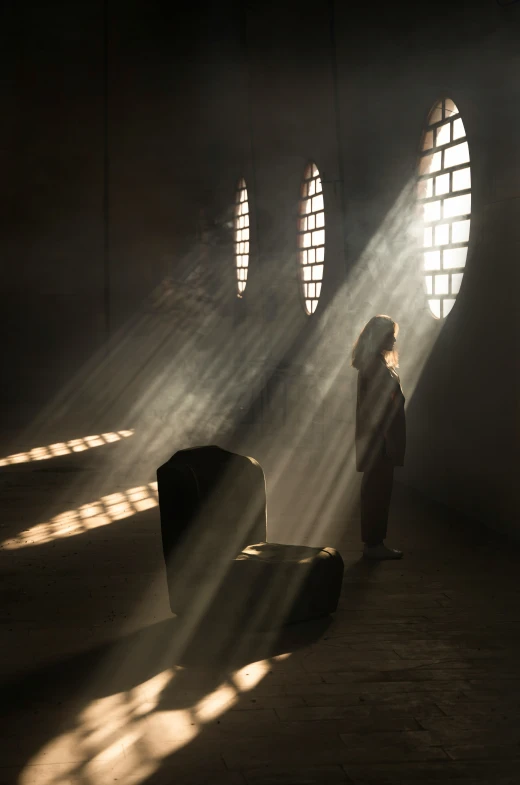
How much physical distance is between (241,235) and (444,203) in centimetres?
742

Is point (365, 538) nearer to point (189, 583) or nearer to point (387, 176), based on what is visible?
point (189, 583)

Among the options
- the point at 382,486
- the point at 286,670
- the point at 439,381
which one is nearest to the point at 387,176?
the point at 439,381

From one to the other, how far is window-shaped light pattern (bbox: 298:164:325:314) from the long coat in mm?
5090

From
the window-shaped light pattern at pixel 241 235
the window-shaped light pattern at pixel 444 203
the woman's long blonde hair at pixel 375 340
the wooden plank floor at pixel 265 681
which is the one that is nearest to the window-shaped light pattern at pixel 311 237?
the window-shaped light pattern at pixel 241 235

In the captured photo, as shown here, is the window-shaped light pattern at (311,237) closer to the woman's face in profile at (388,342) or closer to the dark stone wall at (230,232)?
the dark stone wall at (230,232)

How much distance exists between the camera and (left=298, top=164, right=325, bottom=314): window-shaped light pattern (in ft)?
37.5

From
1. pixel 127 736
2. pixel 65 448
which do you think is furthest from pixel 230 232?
pixel 127 736

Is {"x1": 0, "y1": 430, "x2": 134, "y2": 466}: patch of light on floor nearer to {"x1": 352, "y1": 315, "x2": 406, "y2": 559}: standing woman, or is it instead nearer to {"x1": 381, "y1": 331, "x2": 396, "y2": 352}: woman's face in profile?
{"x1": 352, "y1": 315, "x2": 406, "y2": 559}: standing woman

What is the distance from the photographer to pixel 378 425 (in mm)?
6223

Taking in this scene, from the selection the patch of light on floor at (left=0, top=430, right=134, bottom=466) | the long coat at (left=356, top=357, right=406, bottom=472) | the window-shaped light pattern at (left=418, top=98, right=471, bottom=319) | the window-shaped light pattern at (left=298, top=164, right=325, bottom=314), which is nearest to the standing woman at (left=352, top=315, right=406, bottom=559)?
the long coat at (left=356, top=357, right=406, bottom=472)

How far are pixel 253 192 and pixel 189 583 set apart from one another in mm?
9268

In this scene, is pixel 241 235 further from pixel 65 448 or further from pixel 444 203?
pixel 444 203

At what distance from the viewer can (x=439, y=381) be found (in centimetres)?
803

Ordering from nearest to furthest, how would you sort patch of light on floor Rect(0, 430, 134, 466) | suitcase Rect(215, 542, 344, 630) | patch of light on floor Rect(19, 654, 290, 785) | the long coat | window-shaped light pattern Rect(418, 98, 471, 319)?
patch of light on floor Rect(19, 654, 290, 785) < suitcase Rect(215, 542, 344, 630) < the long coat < window-shaped light pattern Rect(418, 98, 471, 319) < patch of light on floor Rect(0, 430, 134, 466)
